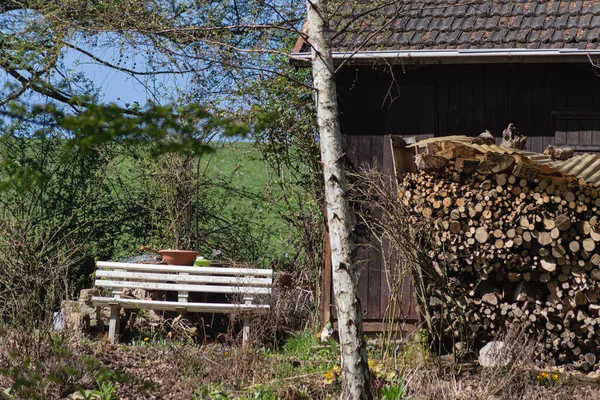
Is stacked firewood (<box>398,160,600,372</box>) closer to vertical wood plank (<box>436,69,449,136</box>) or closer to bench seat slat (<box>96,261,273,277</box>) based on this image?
vertical wood plank (<box>436,69,449,136</box>)

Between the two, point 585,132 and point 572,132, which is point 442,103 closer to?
point 572,132

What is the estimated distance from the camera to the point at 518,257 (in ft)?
20.0

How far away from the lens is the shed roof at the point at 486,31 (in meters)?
6.92

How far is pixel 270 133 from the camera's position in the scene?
893 centimetres

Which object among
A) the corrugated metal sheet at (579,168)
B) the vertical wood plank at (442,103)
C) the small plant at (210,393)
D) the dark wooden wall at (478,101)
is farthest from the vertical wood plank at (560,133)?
the small plant at (210,393)

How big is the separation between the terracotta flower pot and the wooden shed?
156 cm

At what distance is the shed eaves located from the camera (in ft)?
23.0

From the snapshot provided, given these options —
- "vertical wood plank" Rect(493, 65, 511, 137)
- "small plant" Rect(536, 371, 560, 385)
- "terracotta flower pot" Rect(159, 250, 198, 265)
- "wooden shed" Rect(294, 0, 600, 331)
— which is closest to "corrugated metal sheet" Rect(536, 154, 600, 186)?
A: "wooden shed" Rect(294, 0, 600, 331)

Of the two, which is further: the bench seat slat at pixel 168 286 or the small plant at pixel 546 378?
the bench seat slat at pixel 168 286

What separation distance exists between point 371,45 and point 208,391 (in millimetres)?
3702

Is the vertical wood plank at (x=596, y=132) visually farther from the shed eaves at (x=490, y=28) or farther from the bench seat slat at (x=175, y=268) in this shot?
the bench seat slat at (x=175, y=268)

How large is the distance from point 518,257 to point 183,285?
3.39 meters

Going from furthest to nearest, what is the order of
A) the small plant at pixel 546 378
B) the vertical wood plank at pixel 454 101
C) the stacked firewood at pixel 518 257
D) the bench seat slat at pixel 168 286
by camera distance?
1. the bench seat slat at pixel 168 286
2. the vertical wood plank at pixel 454 101
3. the stacked firewood at pixel 518 257
4. the small plant at pixel 546 378

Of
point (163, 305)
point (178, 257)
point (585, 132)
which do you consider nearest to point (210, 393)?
point (163, 305)
